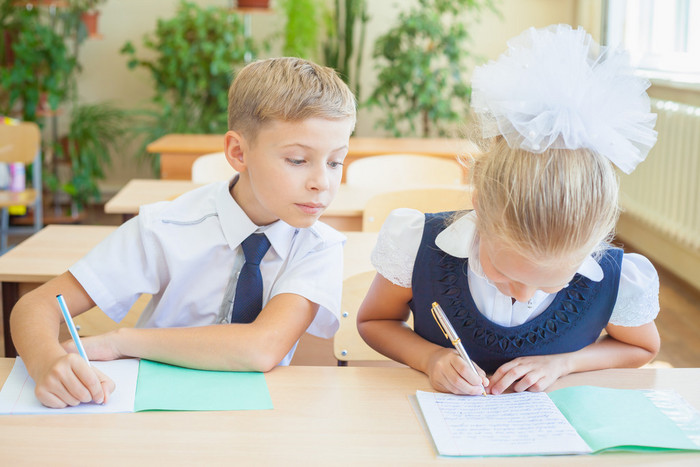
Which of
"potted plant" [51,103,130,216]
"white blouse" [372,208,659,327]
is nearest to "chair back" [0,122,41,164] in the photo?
"potted plant" [51,103,130,216]

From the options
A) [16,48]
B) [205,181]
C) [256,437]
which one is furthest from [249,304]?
[16,48]

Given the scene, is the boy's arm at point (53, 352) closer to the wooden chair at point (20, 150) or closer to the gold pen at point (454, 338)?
the gold pen at point (454, 338)

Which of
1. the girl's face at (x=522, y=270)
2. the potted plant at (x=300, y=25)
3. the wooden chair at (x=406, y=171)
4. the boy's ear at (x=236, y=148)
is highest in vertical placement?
the potted plant at (x=300, y=25)

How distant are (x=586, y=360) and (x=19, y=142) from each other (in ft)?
12.5

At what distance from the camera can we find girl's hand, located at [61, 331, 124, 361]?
1.12 m

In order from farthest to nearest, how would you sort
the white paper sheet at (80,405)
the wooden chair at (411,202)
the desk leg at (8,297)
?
the wooden chair at (411,202), the desk leg at (8,297), the white paper sheet at (80,405)

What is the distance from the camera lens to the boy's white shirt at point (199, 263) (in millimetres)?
1271

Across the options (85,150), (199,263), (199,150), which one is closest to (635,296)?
(199,263)

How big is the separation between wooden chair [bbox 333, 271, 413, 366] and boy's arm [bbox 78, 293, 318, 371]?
1.04 feet

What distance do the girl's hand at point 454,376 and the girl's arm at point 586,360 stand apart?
0.04 m

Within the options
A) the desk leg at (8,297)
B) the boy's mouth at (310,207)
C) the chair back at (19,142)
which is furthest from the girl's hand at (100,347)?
the chair back at (19,142)

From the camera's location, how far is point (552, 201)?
0.96m

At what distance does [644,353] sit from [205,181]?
2.09 metres

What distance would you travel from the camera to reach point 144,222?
4.26ft
